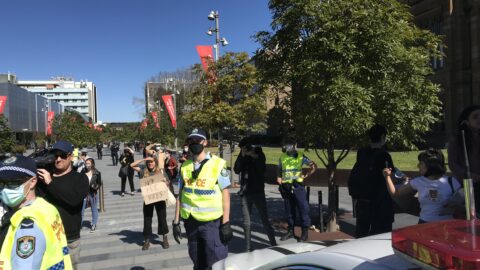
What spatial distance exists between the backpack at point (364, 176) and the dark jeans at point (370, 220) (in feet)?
0.41

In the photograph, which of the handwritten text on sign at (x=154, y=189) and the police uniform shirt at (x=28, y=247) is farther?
the handwritten text on sign at (x=154, y=189)

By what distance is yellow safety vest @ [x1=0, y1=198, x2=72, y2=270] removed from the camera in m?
2.39

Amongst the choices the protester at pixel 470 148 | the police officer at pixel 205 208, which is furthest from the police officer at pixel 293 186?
the protester at pixel 470 148

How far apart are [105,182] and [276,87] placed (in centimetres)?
1401

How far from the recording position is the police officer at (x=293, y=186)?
23.9 feet

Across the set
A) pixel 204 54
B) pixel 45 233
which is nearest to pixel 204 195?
pixel 45 233

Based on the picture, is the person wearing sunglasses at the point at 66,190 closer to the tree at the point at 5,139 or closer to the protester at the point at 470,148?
the protester at the point at 470,148

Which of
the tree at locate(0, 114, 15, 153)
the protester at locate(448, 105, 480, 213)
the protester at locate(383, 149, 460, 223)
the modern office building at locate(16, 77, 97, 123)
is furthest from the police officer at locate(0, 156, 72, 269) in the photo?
the modern office building at locate(16, 77, 97, 123)

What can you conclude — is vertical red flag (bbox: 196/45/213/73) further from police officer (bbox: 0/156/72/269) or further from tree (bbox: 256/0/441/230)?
police officer (bbox: 0/156/72/269)

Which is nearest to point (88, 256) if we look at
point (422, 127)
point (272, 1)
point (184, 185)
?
point (184, 185)

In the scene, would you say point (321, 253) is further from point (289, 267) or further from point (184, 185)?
point (184, 185)

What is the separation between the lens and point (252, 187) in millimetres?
6785

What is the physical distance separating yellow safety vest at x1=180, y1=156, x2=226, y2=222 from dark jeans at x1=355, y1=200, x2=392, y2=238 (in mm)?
1817

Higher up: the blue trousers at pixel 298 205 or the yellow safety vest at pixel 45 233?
the yellow safety vest at pixel 45 233
